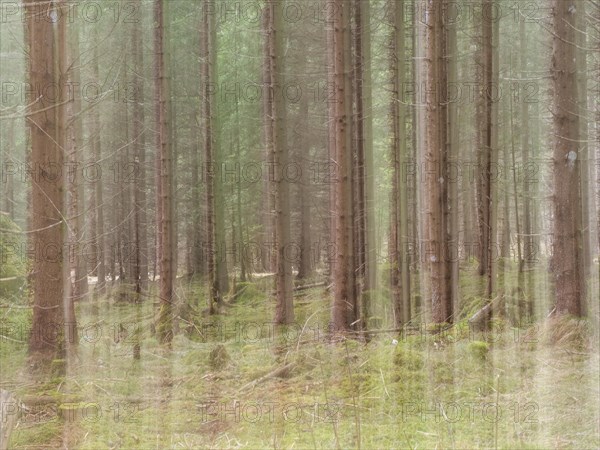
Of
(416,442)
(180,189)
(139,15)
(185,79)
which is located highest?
(139,15)

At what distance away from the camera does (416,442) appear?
250 inches

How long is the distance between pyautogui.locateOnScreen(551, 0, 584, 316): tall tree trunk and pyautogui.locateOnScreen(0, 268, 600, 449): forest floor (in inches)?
26.0

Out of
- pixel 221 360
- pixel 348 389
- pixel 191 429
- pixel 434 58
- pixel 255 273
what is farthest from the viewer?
pixel 255 273

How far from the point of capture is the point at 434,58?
9336 mm

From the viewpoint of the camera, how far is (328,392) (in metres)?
7.36

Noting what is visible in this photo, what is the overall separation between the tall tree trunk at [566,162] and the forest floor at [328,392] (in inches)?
26.0

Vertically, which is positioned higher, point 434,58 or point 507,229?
point 434,58

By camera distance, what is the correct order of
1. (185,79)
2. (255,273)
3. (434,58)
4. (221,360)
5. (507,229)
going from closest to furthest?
1. (221,360)
2. (434,58)
3. (185,79)
4. (255,273)
5. (507,229)

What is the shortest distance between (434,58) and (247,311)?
6775 millimetres

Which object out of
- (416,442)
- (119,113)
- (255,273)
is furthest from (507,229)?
(416,442)

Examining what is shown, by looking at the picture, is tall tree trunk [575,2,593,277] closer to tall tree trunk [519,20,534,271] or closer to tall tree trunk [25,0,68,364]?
tall tree trunk [519,20,534,271]

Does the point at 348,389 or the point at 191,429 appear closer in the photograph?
the point at 191,429

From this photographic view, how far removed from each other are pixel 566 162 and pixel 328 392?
5.06 meters

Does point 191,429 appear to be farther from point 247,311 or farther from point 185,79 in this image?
point 185,79
